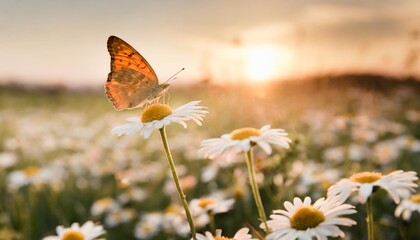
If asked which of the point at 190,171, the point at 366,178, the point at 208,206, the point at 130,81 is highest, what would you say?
the point at 130,81

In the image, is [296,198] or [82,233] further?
[82,233]

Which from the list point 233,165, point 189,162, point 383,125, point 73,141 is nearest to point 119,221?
point 233,165

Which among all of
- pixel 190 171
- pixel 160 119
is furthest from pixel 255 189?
pixel 190 171

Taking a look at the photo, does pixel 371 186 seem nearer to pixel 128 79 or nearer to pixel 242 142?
pixel 242 142

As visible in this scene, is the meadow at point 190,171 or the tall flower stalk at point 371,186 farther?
the meadow at point 190,171

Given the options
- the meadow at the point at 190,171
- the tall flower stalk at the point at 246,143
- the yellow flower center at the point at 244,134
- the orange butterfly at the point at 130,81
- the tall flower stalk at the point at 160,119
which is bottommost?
the meadow at the point at 190,171

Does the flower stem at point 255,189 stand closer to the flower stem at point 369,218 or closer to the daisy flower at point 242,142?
the daisy flower at point 242,142

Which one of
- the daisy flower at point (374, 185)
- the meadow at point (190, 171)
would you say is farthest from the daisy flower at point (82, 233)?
the daisy flower at point (374, 185)

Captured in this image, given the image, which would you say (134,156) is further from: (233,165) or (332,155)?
(332,155)
